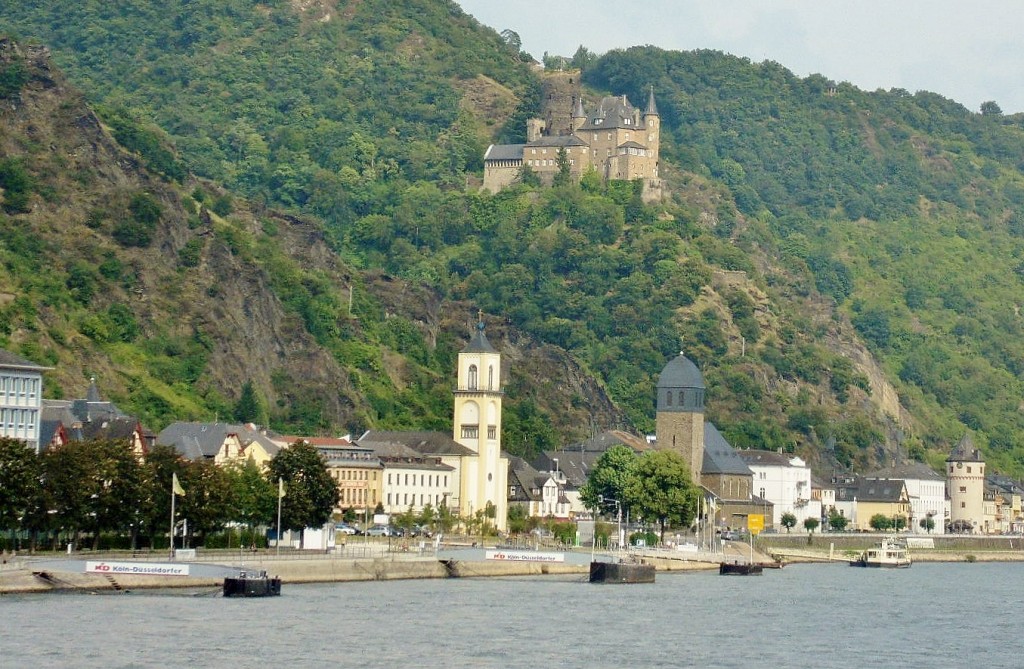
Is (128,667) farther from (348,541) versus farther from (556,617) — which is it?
(348,541)

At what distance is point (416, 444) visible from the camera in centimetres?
16438

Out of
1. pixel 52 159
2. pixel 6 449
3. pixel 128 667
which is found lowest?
pixel 128 667

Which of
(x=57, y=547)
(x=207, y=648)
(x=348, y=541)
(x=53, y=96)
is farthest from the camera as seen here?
(x=53, y=96)

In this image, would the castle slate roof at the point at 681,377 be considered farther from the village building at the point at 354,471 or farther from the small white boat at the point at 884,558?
the village building at the point at 354,471

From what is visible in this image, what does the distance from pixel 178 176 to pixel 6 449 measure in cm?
9399

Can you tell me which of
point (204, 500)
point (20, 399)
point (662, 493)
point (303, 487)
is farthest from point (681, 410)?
point (204, 500)

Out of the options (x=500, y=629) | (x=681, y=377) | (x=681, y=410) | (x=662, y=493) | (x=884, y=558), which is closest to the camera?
(x=500, y=629)

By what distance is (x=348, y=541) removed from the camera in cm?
13988

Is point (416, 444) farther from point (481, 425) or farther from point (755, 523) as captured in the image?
point (755, 523)

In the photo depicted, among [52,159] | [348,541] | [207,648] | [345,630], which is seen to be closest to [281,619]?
[345,630]

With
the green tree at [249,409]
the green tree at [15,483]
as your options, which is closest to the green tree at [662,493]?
the green tree at [249,409]

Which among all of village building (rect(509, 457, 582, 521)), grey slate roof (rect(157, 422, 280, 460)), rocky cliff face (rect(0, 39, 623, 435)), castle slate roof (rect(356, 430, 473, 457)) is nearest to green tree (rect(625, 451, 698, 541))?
village building (rect(509, 457, 582, 521))

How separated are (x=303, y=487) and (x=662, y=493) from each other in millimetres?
46614

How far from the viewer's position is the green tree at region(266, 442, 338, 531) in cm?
12481
